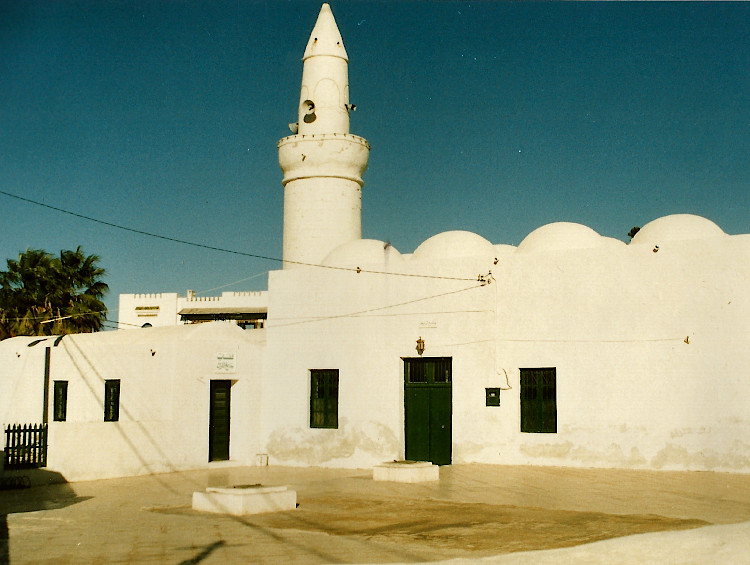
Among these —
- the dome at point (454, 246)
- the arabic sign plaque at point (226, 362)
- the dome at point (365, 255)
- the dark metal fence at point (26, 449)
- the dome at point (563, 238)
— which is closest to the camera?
the dark metal fence at point (26, 449)

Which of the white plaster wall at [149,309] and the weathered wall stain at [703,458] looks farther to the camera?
the white plaster wall at [149,309]

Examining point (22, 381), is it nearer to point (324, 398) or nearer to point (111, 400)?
point (111, 400)

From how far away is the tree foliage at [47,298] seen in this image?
84.5 ft

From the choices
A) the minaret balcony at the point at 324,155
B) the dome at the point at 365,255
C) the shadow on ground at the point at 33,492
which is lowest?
the shadow on ground at the point at 33,492

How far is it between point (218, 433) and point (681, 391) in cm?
1002

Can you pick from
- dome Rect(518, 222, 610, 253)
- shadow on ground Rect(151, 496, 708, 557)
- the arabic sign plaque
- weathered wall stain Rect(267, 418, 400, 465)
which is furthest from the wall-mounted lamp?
shadow on ground Rect(151, 496, 708, 557)

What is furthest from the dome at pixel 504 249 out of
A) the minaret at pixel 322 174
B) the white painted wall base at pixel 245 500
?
the white painted wall base at pixel 245 500

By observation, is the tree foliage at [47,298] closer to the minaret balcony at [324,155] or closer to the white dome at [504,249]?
the minaret balcony at [324,155]

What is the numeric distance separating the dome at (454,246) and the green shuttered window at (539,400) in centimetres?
287

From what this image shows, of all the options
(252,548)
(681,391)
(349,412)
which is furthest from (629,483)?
(252,548)

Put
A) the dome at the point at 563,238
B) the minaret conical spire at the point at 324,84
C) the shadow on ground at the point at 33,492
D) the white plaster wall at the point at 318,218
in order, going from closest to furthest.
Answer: the shadow on ground at the point at 33,492 → the dome at the point at 563,238 → the white plaster wall at the point at 318,218 → the minaret conical spire at the point at 324,84

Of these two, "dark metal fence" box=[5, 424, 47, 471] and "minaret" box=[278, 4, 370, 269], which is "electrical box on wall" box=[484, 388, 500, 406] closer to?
"minaret" box=[278, 4, 370, 269]

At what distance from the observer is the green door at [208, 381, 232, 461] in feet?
60.1

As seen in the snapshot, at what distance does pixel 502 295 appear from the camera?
17.1 metres
